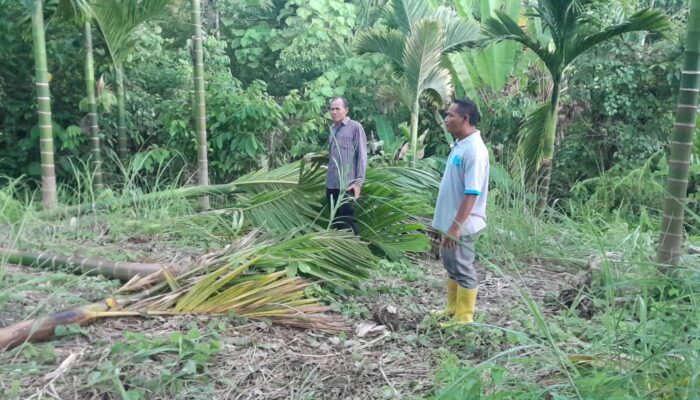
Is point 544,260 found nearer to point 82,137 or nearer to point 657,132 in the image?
point 657,132

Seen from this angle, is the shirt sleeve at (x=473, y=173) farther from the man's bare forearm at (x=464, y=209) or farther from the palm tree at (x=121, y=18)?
the palm tree at (x=121, y=18)

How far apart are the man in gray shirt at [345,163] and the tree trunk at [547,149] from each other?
7.71 feet

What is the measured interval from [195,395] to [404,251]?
316 centimetres

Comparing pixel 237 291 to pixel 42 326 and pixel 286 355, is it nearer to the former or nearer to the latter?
pixel 286 355

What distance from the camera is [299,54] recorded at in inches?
477

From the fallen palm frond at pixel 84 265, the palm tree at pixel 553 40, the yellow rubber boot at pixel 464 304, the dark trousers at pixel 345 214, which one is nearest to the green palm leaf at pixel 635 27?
the palm tree at pixel 553 40

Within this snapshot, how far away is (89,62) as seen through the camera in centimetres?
862

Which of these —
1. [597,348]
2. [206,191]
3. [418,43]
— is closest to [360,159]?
[206,191]

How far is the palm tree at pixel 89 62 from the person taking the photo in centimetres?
779

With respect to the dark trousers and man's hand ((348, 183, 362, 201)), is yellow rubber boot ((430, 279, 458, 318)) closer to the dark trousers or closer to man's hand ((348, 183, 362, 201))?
the dark trousers

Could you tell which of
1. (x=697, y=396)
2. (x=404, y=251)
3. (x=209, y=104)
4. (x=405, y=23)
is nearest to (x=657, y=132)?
(x=405, y=23)

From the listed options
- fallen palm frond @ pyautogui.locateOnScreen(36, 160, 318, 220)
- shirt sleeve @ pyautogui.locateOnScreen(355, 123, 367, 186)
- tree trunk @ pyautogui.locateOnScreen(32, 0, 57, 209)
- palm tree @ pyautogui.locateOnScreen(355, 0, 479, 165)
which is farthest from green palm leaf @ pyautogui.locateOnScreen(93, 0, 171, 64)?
shirt sleeve @ pyautogui.locateOnScreen(355, 123, 367, 186)

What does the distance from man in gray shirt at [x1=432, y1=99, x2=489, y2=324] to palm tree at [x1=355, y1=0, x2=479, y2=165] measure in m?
4.18

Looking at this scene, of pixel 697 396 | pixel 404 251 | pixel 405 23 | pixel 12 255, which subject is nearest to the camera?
pixel 697 396
